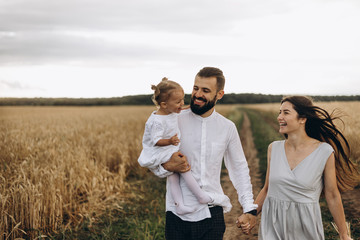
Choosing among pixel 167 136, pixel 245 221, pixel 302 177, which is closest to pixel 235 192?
pixel 245 221

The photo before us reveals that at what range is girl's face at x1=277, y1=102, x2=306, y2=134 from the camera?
8.54ft

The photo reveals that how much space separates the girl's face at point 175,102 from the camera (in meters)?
2.54

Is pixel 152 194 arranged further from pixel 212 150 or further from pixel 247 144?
pixel 247 144

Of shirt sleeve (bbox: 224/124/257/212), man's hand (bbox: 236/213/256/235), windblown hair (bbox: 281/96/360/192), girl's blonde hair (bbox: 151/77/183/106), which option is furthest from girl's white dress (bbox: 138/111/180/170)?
windblown hair (bbox: 281/96/360/192)

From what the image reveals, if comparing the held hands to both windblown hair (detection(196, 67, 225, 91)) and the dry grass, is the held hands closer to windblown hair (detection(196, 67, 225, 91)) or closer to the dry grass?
windblown hair (detection(196, 67, 225, 91))

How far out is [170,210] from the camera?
2.57m

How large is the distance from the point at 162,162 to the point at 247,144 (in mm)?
12130

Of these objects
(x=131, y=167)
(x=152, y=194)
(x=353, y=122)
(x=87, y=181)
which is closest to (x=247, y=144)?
(x=353, y=122)

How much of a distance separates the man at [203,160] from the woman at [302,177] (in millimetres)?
212

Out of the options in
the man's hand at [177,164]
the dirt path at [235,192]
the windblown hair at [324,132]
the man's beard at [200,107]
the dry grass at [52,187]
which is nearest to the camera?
the man's hand at [177,164]

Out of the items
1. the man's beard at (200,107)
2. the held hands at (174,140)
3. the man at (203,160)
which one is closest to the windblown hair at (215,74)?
the man at (203,160)

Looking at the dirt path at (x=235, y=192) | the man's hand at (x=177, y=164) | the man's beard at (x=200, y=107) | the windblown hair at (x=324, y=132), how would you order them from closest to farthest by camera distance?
the man's hand at (x=177, y=164), the man's beard at (x=200, y=107), the windblown hair at (x=324, y=132), the dirt path at (x=235, y=192)

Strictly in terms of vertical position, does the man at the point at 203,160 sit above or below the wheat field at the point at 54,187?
above

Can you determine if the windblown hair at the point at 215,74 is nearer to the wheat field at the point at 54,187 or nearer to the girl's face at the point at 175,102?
the girl's face at the point at 175,102
